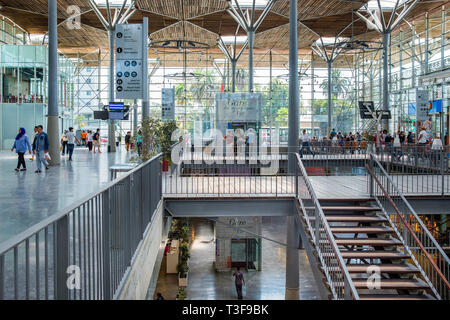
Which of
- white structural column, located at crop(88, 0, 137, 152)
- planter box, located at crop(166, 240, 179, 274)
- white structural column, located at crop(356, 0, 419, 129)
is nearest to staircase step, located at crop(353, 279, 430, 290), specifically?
planter box, located at crop(166, 240, 179, 274)

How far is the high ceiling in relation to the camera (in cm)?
3222

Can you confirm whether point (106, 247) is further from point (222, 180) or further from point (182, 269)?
point (182, 269)

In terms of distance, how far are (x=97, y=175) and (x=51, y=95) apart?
5.88 metres

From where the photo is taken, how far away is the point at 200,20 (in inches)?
1492

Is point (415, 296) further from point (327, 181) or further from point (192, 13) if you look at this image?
point (192, 13)

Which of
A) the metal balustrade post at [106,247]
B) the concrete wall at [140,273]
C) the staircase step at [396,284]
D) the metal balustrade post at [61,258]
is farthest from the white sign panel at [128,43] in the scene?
the metal balustrade post at [61,258]

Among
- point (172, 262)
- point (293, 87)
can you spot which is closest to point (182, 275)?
point (172, 262)

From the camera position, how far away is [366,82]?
161 feet

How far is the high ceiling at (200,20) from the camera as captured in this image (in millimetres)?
32219

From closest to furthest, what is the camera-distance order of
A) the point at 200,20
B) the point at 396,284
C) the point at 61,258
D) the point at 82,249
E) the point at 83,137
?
the point at 61,258 < the point at 82,249 < the point at 396,284 < the point at 200,20 < the point at 83,137

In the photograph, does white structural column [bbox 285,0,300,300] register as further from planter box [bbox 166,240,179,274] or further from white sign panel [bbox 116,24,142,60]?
planter box [bbox 166,240,179,274]

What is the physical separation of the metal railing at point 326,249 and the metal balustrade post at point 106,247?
4.08 m

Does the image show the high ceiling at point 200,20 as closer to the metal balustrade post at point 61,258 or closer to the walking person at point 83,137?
the walking person at point 83,137

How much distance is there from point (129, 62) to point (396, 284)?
8552 millimetres
